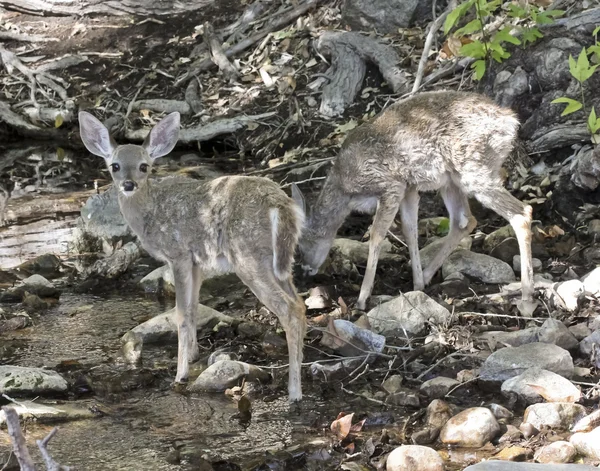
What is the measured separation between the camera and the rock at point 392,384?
20.3 feet

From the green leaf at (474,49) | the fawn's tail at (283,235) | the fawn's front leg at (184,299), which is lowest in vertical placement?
the fawn's front leg at (184,299)

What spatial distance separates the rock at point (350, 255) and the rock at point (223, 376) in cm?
245

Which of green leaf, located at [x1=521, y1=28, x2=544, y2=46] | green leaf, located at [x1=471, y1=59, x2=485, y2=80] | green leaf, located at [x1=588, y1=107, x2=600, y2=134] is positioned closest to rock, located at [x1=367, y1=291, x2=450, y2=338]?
green leaf, located at [x1=588, y1=107, x2=600, y2=134]

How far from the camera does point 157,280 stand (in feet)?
28.9

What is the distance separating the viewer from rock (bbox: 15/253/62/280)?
927cm

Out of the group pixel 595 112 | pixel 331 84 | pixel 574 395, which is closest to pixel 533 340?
pixel 574 395

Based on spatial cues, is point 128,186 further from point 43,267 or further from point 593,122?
point 593,122

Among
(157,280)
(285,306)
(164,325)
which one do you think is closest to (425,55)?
(157,280)

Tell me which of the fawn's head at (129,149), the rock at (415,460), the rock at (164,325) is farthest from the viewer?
the rock at (164,325)

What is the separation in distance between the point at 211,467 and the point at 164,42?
39.8 ft

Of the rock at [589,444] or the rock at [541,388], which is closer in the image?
the rock at [589,444]

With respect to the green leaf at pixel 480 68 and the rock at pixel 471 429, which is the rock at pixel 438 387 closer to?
the rock at pixel 471 429

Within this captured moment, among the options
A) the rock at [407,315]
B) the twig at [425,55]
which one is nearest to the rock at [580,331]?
the rock at [407,315]

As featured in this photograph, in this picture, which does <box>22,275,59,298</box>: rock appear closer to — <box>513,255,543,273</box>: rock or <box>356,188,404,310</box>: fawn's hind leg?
<box>356,188,404,310</box>: fawn's hind leg
